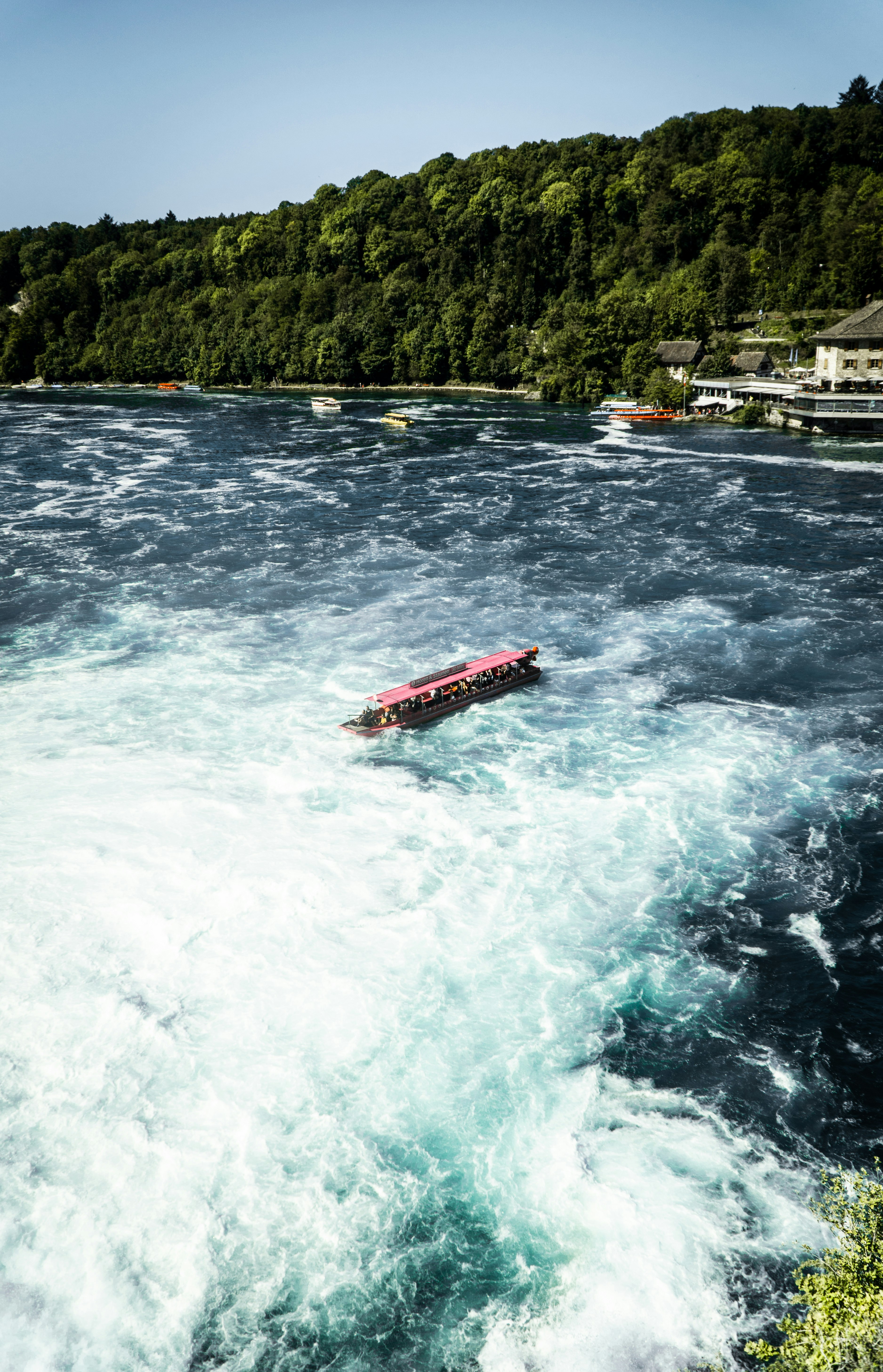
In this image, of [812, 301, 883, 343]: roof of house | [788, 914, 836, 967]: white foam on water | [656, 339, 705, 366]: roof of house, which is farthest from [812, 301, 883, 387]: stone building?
[788, 914, 836, 967]: white foam on water

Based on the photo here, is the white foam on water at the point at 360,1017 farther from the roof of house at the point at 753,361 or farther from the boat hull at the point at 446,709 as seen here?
the roof of house at the point at 753,361

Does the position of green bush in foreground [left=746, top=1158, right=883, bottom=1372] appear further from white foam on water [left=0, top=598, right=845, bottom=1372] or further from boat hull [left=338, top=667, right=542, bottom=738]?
boat hull [left=338, top=667, right=542, bottom=738]

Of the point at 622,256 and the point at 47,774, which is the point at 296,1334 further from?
the point at 622,256

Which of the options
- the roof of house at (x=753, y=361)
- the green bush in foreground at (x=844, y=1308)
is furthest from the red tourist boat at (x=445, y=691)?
the roof of house at (x=753, y=361)

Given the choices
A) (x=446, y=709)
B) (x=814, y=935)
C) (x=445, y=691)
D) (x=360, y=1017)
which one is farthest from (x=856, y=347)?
(x=360, y=1017)

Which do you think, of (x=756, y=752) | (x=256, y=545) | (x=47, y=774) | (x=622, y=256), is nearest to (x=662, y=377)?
(x=622, y=256)

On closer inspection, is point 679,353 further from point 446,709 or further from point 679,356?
point 446,709
